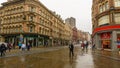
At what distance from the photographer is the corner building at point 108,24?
90.0 ft

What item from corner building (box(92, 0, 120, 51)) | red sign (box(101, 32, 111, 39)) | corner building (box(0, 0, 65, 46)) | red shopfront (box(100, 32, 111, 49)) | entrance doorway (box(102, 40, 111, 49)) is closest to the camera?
corner building (box(92, 0, 120, 51))

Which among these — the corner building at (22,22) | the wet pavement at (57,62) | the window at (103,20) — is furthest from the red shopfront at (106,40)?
the corner building at (22,22)

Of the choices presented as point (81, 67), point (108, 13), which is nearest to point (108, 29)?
point (108, 13)

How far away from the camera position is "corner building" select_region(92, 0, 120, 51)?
90.0 feet

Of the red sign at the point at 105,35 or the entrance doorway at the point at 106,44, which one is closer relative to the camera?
the red sign at the point at 105,35

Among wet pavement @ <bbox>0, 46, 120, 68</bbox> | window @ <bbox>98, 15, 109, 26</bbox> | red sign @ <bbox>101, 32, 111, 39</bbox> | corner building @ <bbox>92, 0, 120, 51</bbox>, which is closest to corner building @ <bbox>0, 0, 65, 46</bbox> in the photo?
window @ <bbox>98, 15, 109, 26</bbox>

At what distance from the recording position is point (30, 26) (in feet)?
143

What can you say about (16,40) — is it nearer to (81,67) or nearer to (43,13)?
(43,13)

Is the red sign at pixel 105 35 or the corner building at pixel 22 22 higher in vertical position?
the corner building at pixel 22 22

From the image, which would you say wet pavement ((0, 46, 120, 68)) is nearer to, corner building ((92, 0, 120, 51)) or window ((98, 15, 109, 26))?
corner building ((92, 0, 120, 51))

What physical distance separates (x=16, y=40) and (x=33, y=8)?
39.4 feet

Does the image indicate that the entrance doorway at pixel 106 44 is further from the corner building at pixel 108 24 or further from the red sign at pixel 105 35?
the red sign at pixel 105 35

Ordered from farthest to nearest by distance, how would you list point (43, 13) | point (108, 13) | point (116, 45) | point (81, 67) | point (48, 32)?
1. point (48, 32)
2. point (43, 13)
3. point (108, 13)
4. point (116, 45)
5. point (81, 67)

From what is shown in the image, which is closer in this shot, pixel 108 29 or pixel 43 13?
pixel 108 29
